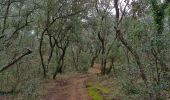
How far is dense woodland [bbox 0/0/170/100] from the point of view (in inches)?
773

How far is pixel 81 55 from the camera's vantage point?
54.4m

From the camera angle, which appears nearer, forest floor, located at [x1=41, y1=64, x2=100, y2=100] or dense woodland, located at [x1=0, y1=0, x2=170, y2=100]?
dense woodland, located at [x1=0, y1=0, x2=170, y2=100]

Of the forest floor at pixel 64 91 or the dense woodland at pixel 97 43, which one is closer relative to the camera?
the dense woodland at pixel 97 43

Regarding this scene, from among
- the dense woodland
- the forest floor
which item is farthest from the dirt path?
the dense woodland

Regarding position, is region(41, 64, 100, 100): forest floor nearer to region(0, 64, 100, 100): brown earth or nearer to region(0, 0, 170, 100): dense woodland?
region(0, 64, 100, 100): brown earth

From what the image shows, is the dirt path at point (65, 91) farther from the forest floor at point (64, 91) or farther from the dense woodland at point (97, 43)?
the dense woodland at point (97, 43)

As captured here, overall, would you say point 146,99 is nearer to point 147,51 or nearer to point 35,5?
point 147,51

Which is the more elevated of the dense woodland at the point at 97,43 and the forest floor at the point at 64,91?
the dense woodland at the point at 97,43

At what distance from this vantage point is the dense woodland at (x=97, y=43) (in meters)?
19.6

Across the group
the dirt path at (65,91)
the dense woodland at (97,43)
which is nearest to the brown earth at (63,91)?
the dirt path at (65,91)

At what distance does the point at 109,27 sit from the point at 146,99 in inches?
932

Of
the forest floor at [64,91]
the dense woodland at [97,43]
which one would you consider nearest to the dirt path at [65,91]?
the forest floor at [64,91]

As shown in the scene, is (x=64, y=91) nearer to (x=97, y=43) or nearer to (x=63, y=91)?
(x=63, y=91)

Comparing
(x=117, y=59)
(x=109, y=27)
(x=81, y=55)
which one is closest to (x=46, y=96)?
(x=117, y=59)
